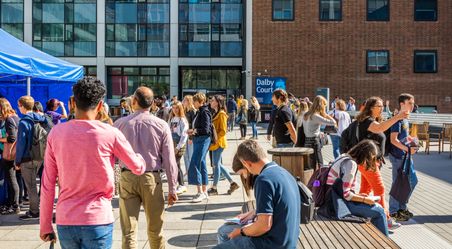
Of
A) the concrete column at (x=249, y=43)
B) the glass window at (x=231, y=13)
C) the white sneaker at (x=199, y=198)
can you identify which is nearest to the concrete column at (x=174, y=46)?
the glass window at (x=231, y=13)

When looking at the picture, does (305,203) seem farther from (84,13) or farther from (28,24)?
(28,24)

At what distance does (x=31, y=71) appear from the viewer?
1051cm

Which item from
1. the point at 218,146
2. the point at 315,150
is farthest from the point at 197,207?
the point at 315,150

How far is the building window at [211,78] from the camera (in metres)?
43.3

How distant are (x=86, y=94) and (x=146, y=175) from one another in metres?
1.79

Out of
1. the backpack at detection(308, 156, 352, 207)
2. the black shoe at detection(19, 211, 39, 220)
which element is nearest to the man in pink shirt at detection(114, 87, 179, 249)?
the backpack at detection(308, 156, 352, 207)

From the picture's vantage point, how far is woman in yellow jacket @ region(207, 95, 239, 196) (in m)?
9.98

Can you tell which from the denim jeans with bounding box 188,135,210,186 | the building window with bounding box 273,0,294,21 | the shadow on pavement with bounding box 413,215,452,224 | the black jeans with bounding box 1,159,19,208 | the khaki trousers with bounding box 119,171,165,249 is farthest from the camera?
the building window with bounding box 273,0,294,21

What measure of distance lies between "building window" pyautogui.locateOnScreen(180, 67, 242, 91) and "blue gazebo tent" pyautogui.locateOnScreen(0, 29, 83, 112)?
1118 inches

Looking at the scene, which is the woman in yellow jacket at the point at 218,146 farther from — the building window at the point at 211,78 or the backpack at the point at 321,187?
the building window at the point at 211,78

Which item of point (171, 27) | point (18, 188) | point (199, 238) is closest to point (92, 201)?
point (199, 238)

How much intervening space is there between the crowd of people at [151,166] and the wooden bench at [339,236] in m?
0.38

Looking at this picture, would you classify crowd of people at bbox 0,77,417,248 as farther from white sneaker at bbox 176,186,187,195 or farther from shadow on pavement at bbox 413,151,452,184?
shadow on pavement at bbox 413,151,452,184

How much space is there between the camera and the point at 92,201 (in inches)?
138
